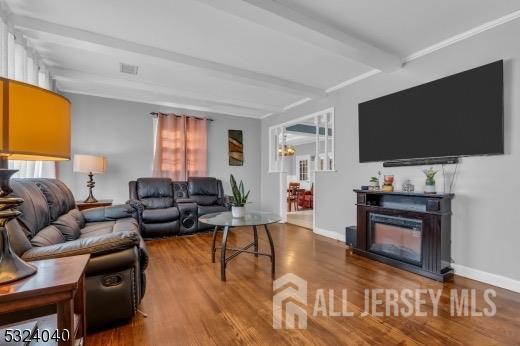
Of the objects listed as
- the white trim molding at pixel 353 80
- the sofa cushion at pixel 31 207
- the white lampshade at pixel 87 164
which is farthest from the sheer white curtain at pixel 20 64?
the white trim molding at pixel 353 80

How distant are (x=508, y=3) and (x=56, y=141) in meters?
3.49

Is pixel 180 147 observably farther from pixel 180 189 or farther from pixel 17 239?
pixel 17 239

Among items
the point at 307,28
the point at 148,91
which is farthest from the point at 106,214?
the point at 307,28

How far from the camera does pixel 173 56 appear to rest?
3002 millimetres

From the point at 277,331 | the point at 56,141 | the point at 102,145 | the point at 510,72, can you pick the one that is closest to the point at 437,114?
the point at 510,72

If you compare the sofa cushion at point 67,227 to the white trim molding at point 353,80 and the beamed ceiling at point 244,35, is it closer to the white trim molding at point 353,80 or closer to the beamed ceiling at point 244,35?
the beamed ceiling at point 244,35

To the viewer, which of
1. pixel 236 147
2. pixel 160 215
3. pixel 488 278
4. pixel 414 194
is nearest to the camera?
pixel 488 278

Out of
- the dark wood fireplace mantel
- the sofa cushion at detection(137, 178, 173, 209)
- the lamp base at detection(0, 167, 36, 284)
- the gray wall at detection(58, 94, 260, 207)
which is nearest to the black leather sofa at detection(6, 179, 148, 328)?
the lamp base at detection(0, 167, 36, 284)

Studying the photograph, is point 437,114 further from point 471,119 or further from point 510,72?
point 510,72

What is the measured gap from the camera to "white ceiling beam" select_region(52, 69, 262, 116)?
→ 11.8 ft

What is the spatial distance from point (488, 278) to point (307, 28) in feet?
9.84

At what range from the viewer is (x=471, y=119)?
2.52m

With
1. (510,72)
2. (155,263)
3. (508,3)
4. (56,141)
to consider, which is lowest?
(155,263)

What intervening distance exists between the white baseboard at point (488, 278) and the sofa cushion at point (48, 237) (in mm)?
3719
